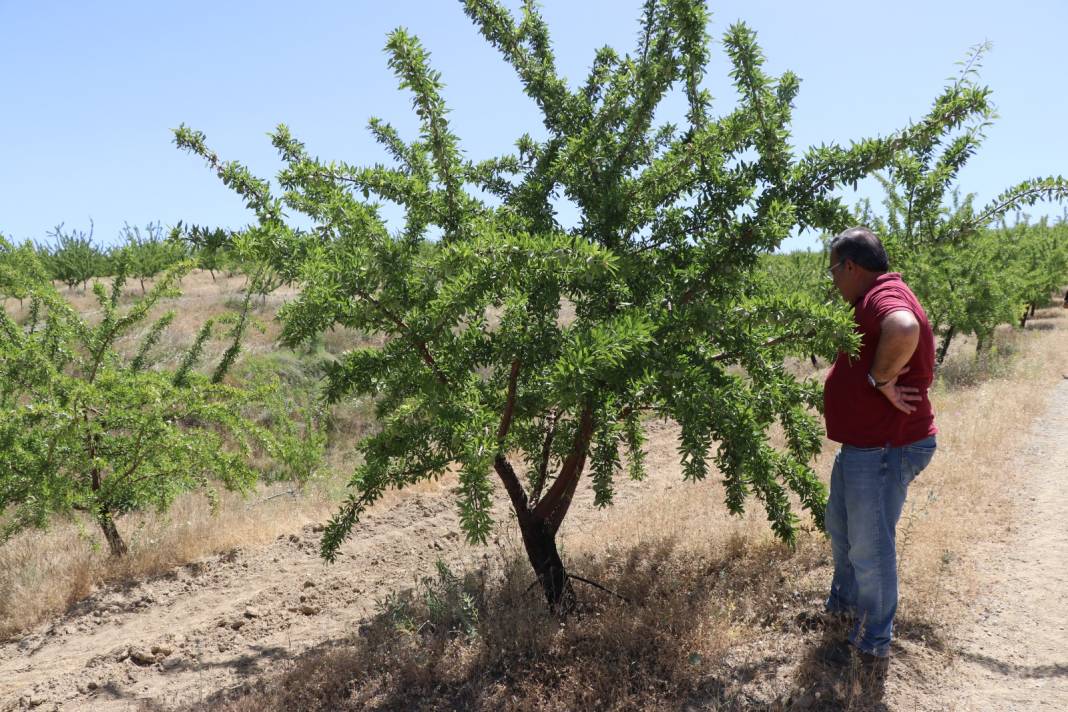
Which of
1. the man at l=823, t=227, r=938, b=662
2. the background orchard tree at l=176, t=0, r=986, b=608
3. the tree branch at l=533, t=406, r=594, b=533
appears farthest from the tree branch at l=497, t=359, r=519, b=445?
the man at l=823, t=227, r=938, b=662

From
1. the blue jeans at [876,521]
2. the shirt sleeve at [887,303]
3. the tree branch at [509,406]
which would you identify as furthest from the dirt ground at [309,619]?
the tree branch at [509,406]

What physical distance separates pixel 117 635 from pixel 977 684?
6.03m

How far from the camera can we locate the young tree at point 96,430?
6.34m

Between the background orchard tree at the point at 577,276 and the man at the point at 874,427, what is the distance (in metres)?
0.31

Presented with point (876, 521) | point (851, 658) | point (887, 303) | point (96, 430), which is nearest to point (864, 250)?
point (887, 303)

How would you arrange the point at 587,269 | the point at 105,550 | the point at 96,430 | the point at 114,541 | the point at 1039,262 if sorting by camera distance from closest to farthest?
the point at 587,269
the point at 96,430
the point at 114,541
the point at 105,550
the point at 1039,262

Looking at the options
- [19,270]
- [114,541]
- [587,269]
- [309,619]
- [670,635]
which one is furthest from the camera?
[19,270]

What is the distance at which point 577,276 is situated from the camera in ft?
11.3

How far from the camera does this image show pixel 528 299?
391 cm

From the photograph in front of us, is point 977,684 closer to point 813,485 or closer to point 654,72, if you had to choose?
point 813,485

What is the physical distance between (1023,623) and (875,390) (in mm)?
1939

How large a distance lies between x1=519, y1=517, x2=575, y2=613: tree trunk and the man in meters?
1.80

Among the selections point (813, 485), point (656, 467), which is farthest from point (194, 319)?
point (813, 485)

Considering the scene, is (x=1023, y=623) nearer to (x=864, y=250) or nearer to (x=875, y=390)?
(x=875, y=390)
